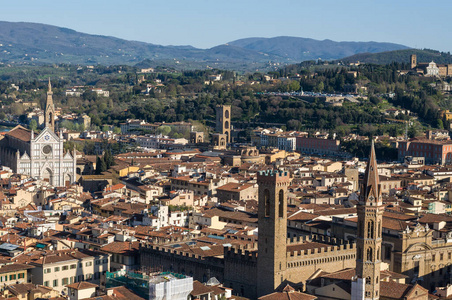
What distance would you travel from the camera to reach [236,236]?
33.3m

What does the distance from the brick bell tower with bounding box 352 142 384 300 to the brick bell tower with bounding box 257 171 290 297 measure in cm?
231

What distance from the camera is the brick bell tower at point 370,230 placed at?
25047 millimetres

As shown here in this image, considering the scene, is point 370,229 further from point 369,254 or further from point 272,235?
point 272,235

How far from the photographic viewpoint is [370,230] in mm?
25641

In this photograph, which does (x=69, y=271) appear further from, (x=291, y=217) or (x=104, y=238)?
(x=291, y=217)

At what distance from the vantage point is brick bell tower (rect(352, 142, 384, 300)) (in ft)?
82.2

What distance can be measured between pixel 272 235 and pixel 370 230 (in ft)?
9.25

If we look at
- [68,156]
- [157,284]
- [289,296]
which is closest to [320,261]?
[289,296]

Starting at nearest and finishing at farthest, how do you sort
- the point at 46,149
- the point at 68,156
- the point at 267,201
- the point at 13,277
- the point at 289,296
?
1. the point at 289,296
2. the point at 267,201
3. the point at 13,277
4. the point at 68,156
5. the point at 46,149

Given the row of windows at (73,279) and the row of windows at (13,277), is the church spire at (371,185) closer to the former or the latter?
the row of windows at (73,279)

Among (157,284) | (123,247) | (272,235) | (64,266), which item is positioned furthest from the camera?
(123,247)

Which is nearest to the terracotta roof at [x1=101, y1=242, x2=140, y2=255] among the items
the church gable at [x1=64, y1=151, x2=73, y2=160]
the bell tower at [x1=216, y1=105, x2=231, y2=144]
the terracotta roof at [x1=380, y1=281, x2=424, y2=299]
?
the terracotta roof at [x1=380, y1=281, x2=424, y2=299]

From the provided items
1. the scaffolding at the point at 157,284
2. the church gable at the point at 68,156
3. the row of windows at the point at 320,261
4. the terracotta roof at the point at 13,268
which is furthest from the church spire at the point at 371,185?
the church gable at the point at 68,156

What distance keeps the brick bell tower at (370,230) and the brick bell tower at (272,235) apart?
2.31m
